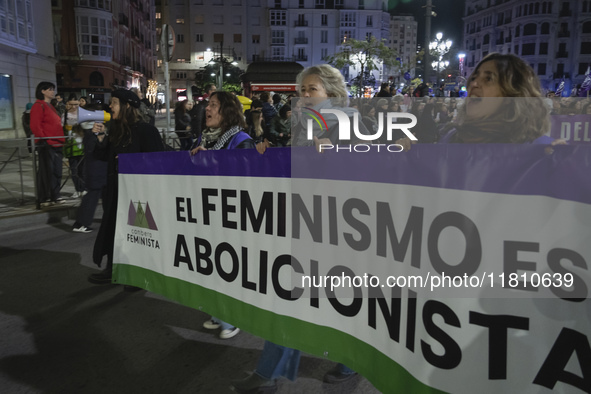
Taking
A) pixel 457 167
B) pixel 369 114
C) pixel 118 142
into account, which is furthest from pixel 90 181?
pixel 369 114

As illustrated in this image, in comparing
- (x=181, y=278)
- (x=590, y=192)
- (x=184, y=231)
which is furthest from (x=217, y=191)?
(x=590, y=192)

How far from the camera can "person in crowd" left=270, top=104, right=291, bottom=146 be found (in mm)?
10219

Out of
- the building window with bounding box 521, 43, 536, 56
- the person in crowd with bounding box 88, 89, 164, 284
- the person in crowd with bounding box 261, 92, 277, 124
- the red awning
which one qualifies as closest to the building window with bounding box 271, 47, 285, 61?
the red awning

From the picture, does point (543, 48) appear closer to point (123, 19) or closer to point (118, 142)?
point (123, 19)

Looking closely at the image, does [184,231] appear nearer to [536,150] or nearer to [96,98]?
A: [536,150]

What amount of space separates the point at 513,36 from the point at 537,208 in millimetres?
109763

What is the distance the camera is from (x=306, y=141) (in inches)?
140

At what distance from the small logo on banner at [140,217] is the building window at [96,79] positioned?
141 feet

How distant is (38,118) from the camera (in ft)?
30.1

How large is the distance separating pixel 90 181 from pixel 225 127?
12.9ft

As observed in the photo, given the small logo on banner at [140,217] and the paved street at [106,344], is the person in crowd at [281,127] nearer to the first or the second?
the paved street at [106,344]

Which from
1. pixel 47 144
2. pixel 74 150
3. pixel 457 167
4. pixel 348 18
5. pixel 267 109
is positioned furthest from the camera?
pixel 348 18

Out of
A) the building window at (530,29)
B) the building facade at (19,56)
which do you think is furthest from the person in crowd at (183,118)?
the building window at (530,29)

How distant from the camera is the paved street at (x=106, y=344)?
11.3 feet
